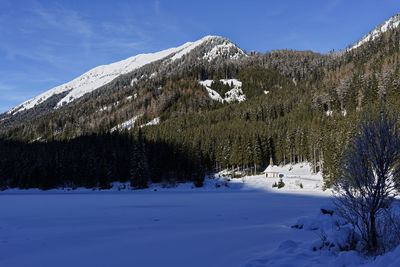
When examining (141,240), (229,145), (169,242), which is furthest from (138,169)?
(169,242)

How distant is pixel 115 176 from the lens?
70938 millimetres

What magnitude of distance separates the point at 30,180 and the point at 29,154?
9.89 m

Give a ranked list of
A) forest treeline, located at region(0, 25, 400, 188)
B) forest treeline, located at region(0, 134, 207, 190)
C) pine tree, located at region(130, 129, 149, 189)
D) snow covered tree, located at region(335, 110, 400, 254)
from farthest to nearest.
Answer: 1. forest treeline, located at region(0, 134, 207, 190)
2. forest treeline, located at region(0, 25, 400, 188)
3. pine tree, located at region(130, 129, 149, 189)
4. snow covered tree, located at region(335, 110, 400, 254)

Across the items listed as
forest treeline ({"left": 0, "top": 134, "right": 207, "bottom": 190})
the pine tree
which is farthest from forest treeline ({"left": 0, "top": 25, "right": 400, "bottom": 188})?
the pine tree

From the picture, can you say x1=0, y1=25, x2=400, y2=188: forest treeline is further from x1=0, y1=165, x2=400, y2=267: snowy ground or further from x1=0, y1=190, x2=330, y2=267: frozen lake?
x1=0, y1=190, x2=330, y2=267: frozen lake

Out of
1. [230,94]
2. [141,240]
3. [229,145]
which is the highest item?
[230,94]

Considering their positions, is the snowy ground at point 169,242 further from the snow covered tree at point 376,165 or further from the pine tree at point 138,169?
the pine tree at point 138,169

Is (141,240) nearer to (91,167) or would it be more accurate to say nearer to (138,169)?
(138,169)

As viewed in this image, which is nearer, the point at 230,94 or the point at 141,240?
the point at 141,240

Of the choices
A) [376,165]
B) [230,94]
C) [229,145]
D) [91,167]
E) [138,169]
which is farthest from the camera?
[230,94]

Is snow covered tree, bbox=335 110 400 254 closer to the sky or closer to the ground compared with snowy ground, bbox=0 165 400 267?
closer to the sky

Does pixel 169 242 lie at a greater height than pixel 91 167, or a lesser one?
lesser

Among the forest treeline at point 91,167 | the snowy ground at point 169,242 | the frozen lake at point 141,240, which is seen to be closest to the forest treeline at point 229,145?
the forest treeline at point 91,167

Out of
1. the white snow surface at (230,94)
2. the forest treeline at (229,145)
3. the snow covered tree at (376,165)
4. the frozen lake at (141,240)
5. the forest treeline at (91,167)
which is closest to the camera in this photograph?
the snow covered tree at (376,165)
